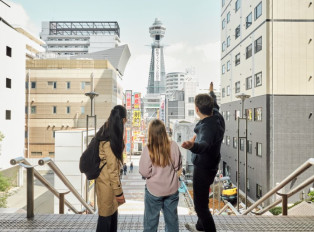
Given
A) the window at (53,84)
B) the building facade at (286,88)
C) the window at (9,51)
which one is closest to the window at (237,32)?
the building facade at (286,88)

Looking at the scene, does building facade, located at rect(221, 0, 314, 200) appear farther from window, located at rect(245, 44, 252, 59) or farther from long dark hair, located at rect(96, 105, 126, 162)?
long dark hair, located at rect(96, 105, 126, 162)

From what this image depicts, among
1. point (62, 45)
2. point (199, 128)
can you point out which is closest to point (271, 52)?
point (199, 128)

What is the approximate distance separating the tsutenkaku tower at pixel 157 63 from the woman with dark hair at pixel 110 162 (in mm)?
148388

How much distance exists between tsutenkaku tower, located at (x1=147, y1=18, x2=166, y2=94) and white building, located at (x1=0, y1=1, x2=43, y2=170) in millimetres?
127129

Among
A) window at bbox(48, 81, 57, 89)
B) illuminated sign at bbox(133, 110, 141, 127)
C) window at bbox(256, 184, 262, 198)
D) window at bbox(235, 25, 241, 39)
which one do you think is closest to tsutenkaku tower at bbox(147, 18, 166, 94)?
illuminated sign at bbox(133, 110, 141, 127)

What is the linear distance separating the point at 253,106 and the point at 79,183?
13.5 meters

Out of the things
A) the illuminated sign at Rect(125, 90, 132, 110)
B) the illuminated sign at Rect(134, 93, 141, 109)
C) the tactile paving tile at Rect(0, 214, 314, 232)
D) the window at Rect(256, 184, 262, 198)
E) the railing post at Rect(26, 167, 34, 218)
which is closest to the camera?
the tactile paving tile at Rect(0, 214, 314, 232)

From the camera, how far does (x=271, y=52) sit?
17.2 m

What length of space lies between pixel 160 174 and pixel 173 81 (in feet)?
508

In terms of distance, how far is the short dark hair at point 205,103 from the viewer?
3027 millimetres

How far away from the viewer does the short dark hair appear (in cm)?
303

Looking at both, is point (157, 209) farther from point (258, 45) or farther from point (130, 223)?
point (258, 45)

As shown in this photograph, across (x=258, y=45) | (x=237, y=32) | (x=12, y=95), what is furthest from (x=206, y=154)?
(x=12, y=95)

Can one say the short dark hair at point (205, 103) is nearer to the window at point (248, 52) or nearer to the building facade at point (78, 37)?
the window at point (248, 52)
